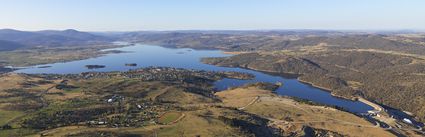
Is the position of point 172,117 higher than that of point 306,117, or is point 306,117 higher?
point 172,117

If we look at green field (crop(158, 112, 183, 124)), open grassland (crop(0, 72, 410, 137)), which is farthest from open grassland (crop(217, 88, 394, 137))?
green field (crop(158, 112, 183, 124))

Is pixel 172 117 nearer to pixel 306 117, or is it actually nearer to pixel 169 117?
pixel 169 117

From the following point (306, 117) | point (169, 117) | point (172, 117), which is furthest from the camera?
point (306, 117)

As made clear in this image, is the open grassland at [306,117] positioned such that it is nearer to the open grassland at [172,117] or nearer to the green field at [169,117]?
the open grassland at [172,117]

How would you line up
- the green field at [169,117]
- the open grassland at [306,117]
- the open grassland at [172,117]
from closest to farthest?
the open grassland at [172,117], the open grassland at [306,117], the green field at [169,117]

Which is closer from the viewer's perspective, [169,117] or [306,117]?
[169,117]

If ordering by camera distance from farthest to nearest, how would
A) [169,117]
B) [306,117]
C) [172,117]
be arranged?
[306,117] → [169,117] → [172,117]

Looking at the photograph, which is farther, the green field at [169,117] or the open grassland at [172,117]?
the green field at [169,117]

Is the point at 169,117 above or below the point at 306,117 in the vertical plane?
above

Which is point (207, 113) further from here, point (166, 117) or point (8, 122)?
point (8, 122)

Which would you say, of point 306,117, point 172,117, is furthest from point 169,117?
point 306,117

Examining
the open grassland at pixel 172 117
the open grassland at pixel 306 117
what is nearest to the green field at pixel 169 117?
the open grassland at pixel 172 117
